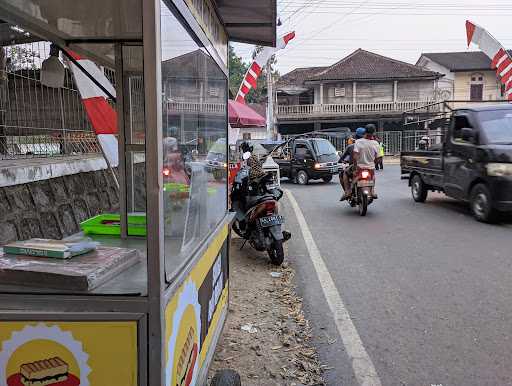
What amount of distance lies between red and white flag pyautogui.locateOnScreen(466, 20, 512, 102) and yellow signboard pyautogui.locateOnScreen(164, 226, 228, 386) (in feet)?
32.4

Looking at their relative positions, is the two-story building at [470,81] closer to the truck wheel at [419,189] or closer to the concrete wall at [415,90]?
the concrete wall at [415,90]

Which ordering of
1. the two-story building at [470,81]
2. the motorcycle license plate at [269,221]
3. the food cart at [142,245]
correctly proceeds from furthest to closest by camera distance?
the two-story building at [470,81] < the motorcycle license plate at [269,221] < the food cart at [142,245]

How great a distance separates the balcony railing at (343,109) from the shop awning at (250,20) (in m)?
32.9

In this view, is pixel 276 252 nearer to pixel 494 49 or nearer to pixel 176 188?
pixel 176 188

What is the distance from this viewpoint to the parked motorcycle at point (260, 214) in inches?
235

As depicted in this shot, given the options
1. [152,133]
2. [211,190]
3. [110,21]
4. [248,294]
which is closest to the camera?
[152,133]

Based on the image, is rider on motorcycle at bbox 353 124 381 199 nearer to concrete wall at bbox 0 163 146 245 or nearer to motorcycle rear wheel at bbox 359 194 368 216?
motorcycle rear wheel at bbox 359 194 368 216

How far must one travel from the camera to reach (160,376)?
5.87ft

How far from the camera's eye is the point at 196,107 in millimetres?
2826

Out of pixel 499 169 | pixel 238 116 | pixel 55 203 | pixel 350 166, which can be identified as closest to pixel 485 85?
pixel 350 166

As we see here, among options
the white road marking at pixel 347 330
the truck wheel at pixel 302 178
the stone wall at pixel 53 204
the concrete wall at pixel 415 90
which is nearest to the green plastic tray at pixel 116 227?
the stone wall at pixel 53 204

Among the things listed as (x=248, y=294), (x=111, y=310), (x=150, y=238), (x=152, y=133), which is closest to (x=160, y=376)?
(x=111, y=310)

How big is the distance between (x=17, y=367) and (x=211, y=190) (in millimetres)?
1798

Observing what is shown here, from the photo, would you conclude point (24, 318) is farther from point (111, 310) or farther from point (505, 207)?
point (505, 207)
